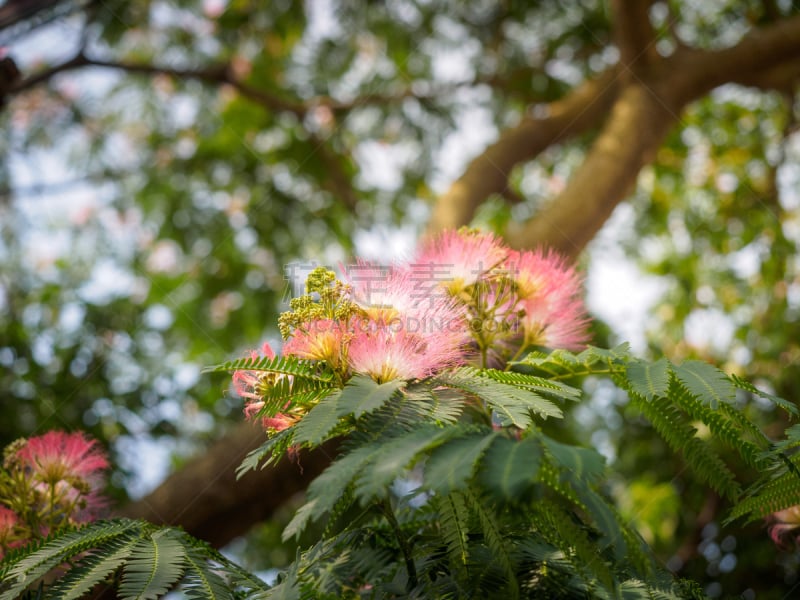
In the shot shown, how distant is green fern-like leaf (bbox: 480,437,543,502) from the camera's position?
106 centimetres

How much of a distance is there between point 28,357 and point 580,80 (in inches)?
191

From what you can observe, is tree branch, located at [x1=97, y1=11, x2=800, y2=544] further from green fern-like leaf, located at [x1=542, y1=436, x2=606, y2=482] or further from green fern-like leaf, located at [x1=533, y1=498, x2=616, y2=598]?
green fern-like leaf, located at [x1=542, y1=436, x2=606, y2=482]

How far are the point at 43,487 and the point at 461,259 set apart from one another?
129 centimetres

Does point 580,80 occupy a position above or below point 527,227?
above

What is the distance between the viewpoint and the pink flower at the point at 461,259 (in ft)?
6.05

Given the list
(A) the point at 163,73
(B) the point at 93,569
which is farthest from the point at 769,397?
(A) the point at 163,73

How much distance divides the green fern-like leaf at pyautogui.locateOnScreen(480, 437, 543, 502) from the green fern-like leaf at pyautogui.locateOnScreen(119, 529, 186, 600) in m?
0.68

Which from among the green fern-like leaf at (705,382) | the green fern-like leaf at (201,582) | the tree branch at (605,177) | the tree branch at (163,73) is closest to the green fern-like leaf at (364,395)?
the green fern-like leaf at (201,582)

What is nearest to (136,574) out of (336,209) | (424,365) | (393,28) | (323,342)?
(323,342)

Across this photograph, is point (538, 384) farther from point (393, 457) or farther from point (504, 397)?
point (393, 457)

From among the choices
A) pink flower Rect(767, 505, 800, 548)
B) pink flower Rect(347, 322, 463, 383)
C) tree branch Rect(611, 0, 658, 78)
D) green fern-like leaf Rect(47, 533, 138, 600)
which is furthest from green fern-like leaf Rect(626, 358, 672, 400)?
tree branch Rect(611, 0, 658, 78)

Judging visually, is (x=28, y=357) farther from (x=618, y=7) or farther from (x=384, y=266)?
(x=618, y=7)

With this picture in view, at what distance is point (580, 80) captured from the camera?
6641 millimetres

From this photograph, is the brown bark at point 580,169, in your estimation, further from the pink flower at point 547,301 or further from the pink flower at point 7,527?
the pink flower at point 547,301
